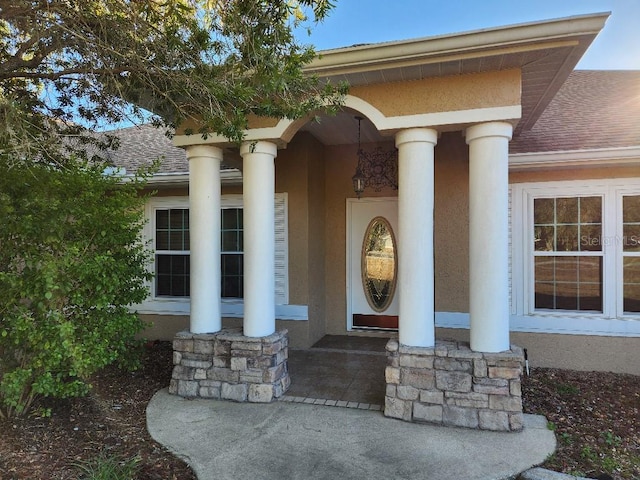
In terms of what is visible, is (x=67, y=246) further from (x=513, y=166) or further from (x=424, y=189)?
(x=513, y=166)

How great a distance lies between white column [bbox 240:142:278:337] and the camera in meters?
4.53

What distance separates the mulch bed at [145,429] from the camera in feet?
10.5

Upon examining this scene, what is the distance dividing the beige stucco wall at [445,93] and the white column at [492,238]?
0.26 m

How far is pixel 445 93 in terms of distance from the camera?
3.98m

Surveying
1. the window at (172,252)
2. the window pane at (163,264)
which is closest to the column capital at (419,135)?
the window at (172,252)

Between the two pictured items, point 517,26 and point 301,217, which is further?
point 301,217

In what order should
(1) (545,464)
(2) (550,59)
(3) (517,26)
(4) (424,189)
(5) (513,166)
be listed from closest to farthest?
(1) (545,464) → (3) (517,26) → (2) (550,59) → (4) (424,189) → (5) (513,166)

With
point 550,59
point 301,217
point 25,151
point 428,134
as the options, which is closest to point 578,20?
point 550,59

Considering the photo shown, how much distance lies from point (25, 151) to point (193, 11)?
195 cm

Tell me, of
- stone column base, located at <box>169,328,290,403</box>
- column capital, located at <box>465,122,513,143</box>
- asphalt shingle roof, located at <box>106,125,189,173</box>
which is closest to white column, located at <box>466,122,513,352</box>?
column capital, located at <box>465,122,513,143</box>

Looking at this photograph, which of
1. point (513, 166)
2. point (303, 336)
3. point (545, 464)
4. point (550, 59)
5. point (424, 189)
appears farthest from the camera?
point (303, 336)

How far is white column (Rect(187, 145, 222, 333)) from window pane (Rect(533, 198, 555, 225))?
4398mm

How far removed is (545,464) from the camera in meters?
Result: 3.20

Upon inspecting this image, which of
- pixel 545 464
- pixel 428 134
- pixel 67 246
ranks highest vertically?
pixel 428 134
